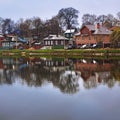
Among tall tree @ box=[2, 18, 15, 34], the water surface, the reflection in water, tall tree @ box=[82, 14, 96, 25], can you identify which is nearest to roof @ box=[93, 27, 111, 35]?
tall tree @ box=[82, 14, 96, 25]

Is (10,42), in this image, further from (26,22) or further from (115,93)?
(115,93)

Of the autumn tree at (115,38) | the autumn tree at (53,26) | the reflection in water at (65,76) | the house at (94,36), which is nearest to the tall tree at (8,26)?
the autumn tree at (53,26)

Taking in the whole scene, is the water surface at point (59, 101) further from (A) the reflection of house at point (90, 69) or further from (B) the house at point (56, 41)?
(B) the house at point (56, 41)

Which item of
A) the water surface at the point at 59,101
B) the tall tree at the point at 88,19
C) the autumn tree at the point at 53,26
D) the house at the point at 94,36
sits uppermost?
the tall tree at the point at 88,19

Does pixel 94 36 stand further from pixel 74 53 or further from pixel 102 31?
pixel 74 53

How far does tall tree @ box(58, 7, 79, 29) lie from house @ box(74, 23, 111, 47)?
25.6 m

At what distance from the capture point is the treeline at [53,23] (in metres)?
101

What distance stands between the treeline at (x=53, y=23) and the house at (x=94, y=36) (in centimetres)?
2172

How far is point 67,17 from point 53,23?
6.11m

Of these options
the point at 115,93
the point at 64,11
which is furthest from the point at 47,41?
the point at 115,93

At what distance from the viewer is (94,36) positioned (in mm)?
74438

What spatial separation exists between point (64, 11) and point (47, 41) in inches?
893

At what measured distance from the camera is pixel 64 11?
10481 centimetres

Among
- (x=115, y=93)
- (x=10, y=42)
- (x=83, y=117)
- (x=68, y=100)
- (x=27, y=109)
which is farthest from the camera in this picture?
(x=10, y=42)
